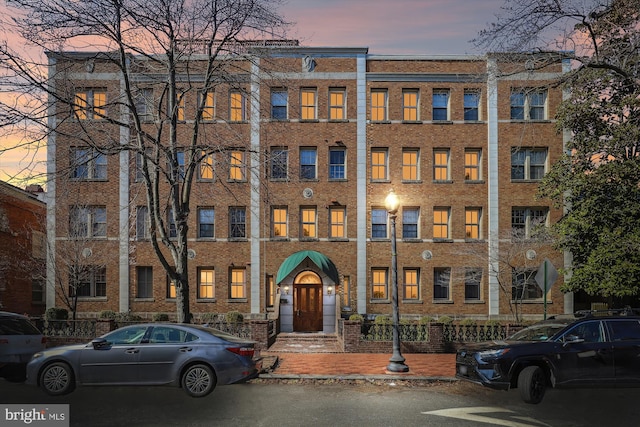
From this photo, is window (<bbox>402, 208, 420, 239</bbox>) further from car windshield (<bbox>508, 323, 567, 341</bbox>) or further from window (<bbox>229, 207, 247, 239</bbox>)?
car windshield (<bbox>508, 323, 567, 341</bbox>)

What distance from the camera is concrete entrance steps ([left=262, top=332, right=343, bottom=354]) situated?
20.6 m

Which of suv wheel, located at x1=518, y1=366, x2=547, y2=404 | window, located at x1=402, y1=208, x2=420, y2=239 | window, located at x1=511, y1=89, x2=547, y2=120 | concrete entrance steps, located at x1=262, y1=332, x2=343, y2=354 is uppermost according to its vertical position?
window, located at x1=511, y1=89, x2=547, y2=120

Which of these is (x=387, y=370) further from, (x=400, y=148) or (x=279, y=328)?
(x=400, y=148)

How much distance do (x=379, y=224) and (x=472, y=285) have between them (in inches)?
227

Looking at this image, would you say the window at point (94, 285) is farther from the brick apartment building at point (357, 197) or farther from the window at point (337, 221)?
the window at point (337, 221)

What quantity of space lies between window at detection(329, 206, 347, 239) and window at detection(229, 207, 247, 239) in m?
4.43

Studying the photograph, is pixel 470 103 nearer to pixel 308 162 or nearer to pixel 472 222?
pixel 472 222

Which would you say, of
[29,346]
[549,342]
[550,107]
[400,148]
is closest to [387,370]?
[549,342]

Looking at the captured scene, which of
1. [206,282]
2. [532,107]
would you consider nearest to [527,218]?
[532,107]

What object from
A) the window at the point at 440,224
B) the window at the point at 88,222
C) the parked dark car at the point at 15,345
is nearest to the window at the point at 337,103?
the window at the point at 440,224

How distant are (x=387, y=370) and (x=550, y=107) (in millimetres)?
19193

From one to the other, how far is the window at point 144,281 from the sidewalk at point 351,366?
1069 centimetres

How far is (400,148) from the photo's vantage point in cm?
2811

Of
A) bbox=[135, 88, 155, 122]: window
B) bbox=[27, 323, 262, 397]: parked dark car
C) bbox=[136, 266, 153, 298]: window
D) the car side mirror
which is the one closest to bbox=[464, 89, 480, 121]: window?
bbox=[135, 88, 155, 122]: window
